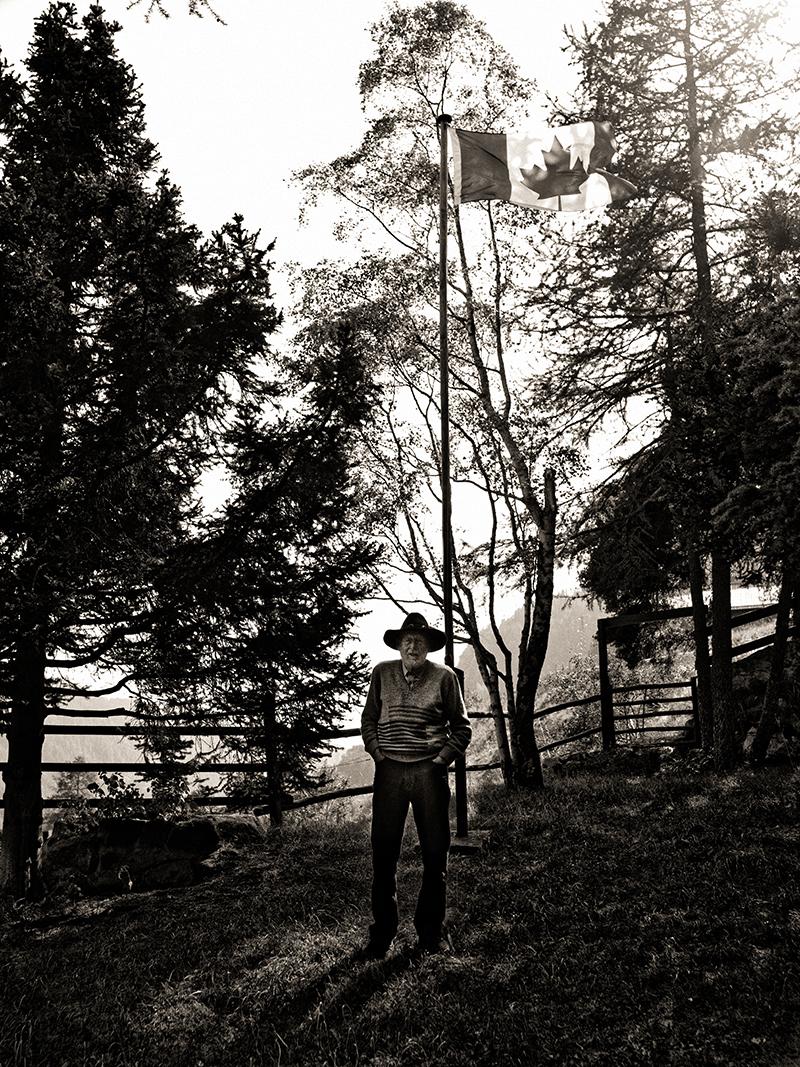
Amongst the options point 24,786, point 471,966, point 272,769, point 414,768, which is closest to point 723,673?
point 272,769

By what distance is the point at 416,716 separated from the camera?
611cm

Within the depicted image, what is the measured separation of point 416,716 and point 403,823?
31.3 inches

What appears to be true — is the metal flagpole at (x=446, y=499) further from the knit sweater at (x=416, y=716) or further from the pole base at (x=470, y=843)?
the knit sweater at (x=416, y=716)

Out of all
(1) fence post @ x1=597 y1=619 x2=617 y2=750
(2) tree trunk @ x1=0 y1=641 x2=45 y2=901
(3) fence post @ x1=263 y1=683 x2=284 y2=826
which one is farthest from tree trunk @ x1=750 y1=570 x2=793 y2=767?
(2) tree trunk @ x1=0 y1=641 x2=45 y2=901

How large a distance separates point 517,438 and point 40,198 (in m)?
8.92

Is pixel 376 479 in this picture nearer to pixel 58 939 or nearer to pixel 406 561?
pixel 406 561

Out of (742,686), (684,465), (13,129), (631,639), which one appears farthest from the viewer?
(631,639)

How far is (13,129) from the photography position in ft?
Result: 32.0

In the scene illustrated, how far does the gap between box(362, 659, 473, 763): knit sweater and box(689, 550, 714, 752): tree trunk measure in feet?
29.5

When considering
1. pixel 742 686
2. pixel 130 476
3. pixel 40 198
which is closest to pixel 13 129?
pixel 40 198

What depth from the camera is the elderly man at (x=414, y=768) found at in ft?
19.1

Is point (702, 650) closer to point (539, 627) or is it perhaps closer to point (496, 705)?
point (539, 627)

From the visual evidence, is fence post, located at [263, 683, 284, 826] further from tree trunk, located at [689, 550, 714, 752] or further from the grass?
tree trunk, located at [689, 550, 714, 752]

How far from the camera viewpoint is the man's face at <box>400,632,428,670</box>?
20.6 feet
